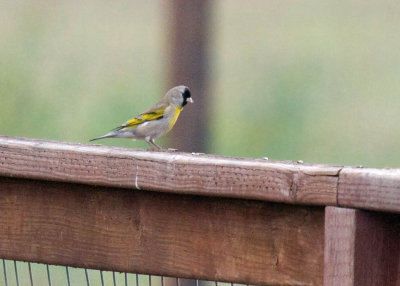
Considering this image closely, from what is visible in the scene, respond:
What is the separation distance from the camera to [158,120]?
23.9ft

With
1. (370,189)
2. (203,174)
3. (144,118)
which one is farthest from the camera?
(144,118)

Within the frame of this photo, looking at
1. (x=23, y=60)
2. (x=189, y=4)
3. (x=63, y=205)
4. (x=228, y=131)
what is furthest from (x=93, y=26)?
(x=63, y=205)

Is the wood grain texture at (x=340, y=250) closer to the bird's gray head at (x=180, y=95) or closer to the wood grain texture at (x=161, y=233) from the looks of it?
the wood grain texture at (x=161, y=233)

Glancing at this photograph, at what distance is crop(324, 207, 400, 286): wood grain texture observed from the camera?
2.34m

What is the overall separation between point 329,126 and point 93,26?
4848 mm

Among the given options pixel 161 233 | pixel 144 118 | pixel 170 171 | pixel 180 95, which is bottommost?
pixel 144 118

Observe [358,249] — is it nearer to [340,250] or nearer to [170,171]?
[340,250]

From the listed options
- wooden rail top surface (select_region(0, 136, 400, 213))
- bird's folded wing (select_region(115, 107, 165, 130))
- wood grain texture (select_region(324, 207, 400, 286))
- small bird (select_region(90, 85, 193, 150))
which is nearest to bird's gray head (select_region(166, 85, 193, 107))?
small bird (select_region(90, 85, 193, 150))

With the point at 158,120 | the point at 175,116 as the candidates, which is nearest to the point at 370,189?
the point at 175,116

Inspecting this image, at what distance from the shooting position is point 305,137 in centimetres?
1166

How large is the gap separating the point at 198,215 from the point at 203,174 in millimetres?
108

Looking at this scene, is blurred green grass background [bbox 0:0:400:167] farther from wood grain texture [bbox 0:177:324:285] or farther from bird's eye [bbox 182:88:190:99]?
wood grain texture [bbox 0:177:324:285]

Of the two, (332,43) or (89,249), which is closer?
(89,249)

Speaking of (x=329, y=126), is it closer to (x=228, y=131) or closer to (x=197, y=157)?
(x=228, y=131)
